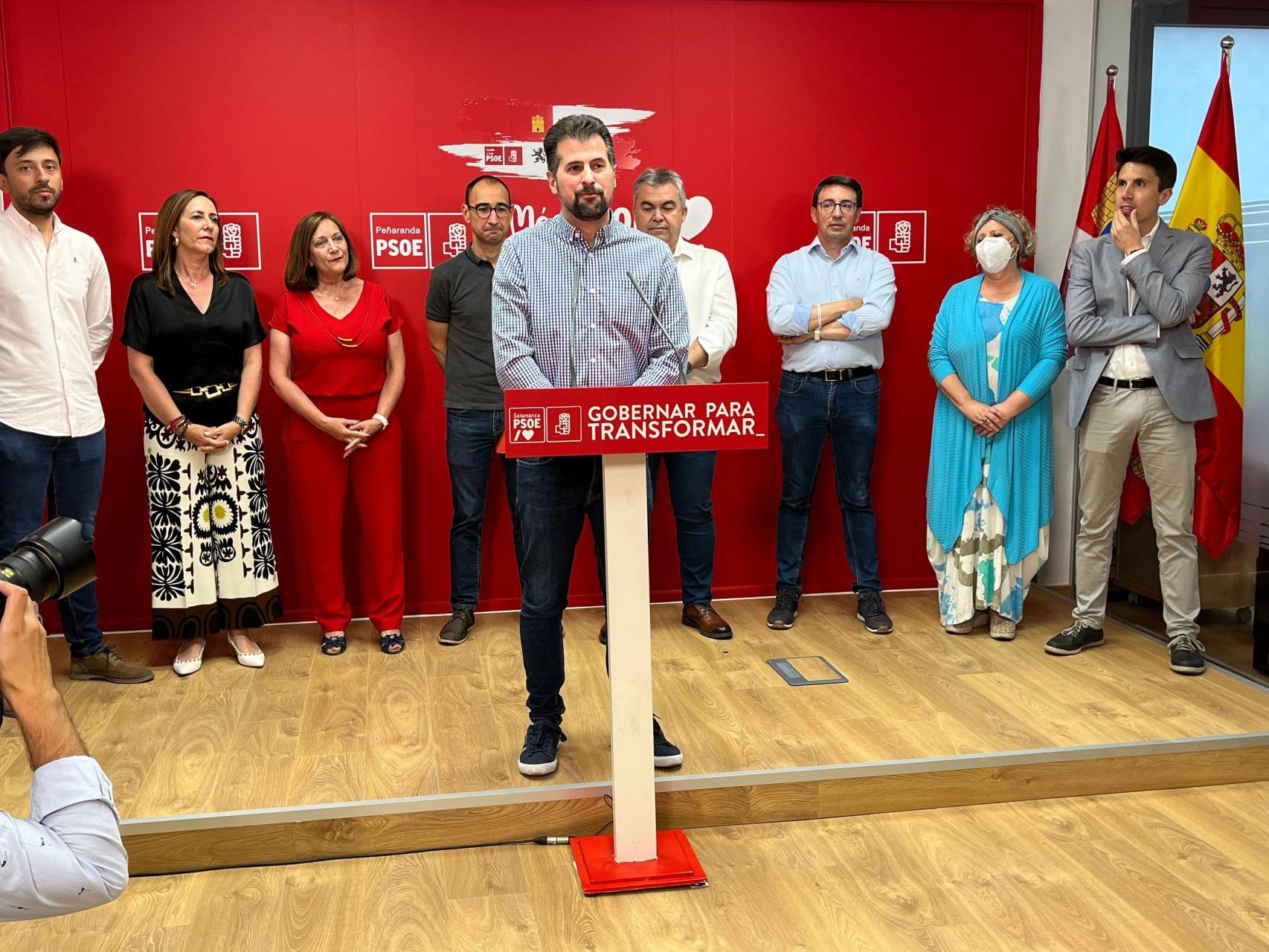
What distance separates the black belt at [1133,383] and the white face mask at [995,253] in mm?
570

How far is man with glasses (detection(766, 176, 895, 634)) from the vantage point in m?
4.43

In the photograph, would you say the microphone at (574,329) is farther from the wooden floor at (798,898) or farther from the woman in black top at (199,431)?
the woman in black top at (199,431)

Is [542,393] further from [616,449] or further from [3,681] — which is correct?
[3,681]

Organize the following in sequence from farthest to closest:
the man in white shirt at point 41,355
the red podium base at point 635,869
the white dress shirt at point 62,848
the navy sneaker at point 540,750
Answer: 1. the man in white shirt at point 41,355
2. the navy sneaker at point 540,750
3. the red podium base at point 635,869
4. the white dress shirt at point 62,848

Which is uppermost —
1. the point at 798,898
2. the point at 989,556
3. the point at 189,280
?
the point at 189,280

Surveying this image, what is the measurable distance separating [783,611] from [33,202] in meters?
3.06

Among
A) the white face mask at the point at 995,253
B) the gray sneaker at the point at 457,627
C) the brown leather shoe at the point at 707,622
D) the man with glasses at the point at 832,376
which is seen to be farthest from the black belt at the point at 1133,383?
the gray sneaker at the point at 457,627

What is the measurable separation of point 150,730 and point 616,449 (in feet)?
6.34

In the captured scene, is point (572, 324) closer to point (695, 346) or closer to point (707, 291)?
point (695, 346)

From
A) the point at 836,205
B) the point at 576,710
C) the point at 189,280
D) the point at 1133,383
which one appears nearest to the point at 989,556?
the point at 1133,383

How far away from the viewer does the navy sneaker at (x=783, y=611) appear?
4.54 m

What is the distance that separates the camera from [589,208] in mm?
2809

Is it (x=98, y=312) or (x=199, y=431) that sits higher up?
(x=98, y=312)

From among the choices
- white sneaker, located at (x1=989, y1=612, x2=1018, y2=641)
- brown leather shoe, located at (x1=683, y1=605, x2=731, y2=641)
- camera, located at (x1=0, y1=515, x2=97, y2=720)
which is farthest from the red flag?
camera, located at (x1=0, y1=515, x2=97, y2=720)
